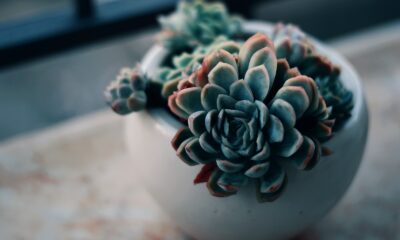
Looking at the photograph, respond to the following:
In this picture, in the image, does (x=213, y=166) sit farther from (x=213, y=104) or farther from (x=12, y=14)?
(x=12, y=14)

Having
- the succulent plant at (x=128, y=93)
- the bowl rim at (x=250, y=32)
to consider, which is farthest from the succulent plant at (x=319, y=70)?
the succulent plant at (x=128, y=93)

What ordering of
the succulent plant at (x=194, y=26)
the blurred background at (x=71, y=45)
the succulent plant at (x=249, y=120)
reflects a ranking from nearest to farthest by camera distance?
the succulent plant at (x=249, y=120), the succulent plant at (x=194, y=26), the blurred background at (x=71, y=45)

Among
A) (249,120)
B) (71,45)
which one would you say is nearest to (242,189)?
(249,120)

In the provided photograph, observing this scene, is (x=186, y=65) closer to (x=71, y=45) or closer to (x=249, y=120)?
(x=249, y=120)

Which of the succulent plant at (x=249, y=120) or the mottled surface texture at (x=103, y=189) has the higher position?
the succulent plant at (x=249, y=120)

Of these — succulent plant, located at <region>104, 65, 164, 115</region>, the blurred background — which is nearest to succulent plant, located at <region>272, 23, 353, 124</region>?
succulent plant, located at <region>104, 65, 164, 115</region>

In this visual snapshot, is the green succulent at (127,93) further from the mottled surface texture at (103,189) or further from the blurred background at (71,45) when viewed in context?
the blurred background at (71,45)
